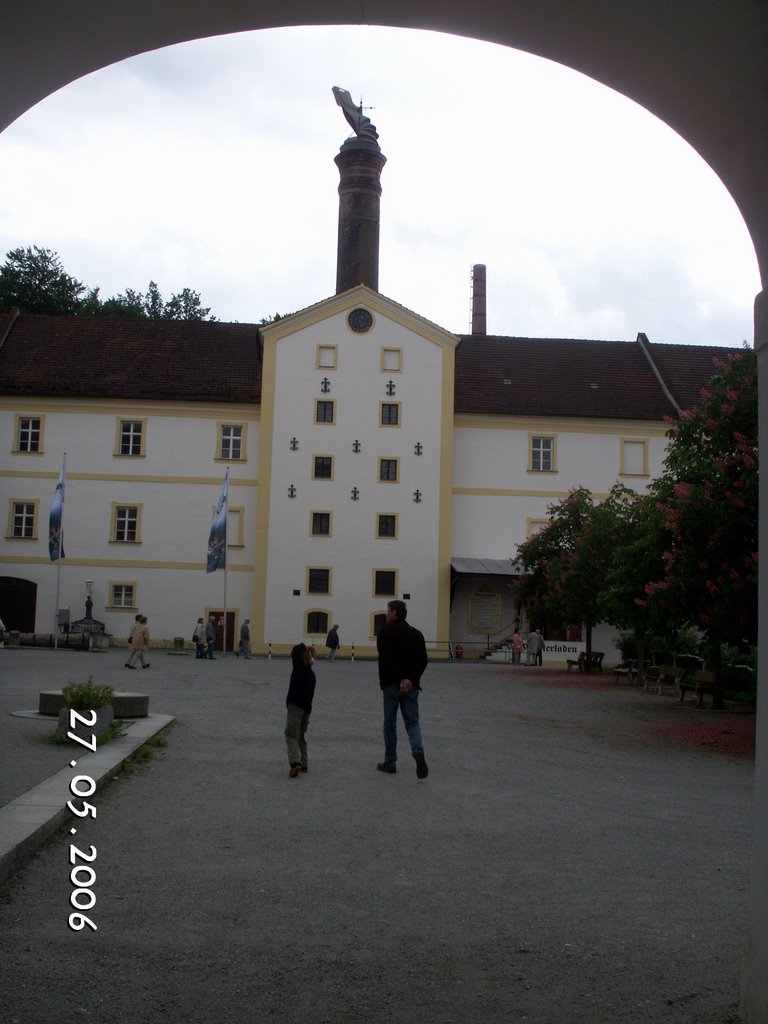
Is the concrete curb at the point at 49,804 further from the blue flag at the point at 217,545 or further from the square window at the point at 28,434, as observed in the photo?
the square window at the point at 28,434

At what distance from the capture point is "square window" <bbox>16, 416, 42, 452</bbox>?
49312 millimetres

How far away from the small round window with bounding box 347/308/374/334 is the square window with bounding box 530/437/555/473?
903 centimetres

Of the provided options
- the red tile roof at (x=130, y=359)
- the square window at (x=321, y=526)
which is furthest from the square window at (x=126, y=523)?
the square window at (x=321, y=526)

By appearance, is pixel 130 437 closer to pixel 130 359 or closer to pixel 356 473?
pixel 130 359

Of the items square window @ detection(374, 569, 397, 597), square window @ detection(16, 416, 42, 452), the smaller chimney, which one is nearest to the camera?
square window @ detection(374, 569, 397, 597)

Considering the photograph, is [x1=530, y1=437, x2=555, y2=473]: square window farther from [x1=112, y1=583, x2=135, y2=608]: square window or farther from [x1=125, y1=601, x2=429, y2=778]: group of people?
[x1=125, y1=601, x2=429, y2=778]: group of people

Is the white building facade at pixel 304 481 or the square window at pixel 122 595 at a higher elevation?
the white building facade at pixel 304 481

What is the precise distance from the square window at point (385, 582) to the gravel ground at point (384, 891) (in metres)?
32.7

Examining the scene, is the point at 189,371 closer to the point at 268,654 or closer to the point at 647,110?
the point at 268,654

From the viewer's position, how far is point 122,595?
4841cm

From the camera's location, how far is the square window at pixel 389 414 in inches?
1922

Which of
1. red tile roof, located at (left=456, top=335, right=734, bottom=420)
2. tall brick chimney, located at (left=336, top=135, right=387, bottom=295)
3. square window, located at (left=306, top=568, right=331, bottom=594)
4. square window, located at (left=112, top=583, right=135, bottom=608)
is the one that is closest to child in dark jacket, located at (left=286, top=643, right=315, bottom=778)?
square window, located at (left=306, top=568, right=331, bottom=594)

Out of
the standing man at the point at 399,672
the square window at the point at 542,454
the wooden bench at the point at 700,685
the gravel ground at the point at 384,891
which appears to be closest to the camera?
the gravel ground at the point at 384,891

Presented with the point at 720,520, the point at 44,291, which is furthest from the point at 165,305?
the point at 720,520
